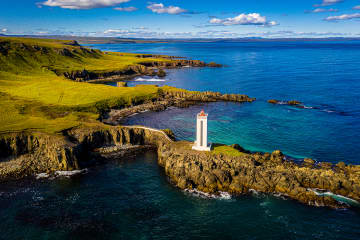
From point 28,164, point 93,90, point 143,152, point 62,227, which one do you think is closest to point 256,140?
point 143,152

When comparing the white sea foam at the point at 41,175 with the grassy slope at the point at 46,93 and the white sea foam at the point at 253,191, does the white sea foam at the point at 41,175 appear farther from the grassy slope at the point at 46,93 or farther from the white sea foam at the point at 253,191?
the white sea foam at the point at 253,191

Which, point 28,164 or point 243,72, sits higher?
point 243,72

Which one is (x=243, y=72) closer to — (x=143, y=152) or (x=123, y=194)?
(x=143, y=152)

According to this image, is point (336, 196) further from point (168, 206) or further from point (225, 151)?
point (168, 206)

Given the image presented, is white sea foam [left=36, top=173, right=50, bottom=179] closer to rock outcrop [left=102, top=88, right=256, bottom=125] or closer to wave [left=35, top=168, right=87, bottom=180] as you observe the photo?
wave [left=35, top=168, right=87, bottom=180]

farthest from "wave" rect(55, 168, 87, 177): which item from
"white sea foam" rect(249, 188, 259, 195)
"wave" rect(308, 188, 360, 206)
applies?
"wave" rect(308, 188, 360, 206)
